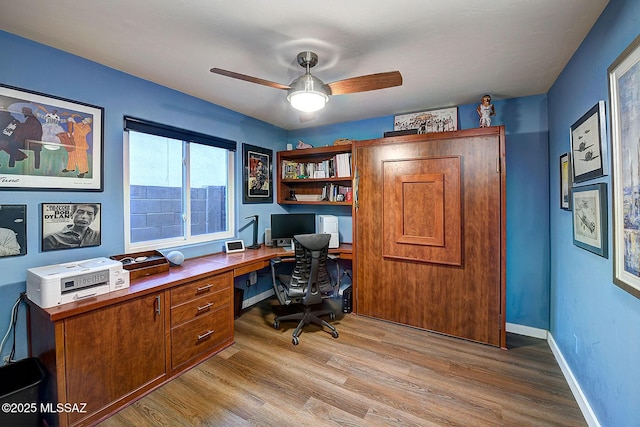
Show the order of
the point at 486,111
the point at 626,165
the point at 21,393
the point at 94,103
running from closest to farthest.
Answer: the point at 626,165, the point at 21,393, the point at 94,103, the point at 486,111

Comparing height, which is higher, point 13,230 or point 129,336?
point 13,230

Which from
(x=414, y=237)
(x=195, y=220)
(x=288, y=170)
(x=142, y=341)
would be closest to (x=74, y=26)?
(x=195, y=220)

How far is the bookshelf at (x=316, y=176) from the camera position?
11.2 ft

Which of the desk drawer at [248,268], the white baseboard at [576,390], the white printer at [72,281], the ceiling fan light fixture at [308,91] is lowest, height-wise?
the white baseboard at [576,390]

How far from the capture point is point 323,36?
170cm

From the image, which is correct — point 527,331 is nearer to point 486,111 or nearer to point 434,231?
point 434,231

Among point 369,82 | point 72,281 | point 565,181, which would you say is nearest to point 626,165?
point 565,181

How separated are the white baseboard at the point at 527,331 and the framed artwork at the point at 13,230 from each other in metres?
4.16

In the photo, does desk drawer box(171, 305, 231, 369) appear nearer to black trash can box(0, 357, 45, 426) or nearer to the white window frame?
black trash can box(0, 357, 45, 426)

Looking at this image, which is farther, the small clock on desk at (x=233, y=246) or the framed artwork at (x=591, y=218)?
the small clock on desk at (x=233, y=246)

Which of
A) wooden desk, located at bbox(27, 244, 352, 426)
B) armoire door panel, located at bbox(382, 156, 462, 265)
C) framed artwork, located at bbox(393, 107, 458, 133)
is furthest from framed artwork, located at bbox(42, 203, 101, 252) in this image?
framed artwork, located at bbox(393, 107, 458, 133)

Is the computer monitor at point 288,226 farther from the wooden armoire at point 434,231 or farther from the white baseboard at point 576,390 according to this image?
the white baseboard at point 576,390

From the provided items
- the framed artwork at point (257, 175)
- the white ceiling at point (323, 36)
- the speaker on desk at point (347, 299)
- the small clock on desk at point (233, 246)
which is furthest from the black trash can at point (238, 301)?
the white ceiling at point (323, 36)

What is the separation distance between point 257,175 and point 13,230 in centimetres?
225
